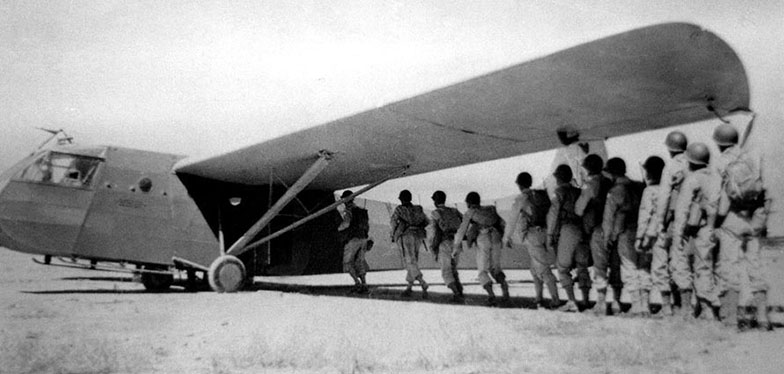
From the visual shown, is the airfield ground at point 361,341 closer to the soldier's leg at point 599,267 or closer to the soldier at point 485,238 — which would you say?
Answer: the soldier's leg at point 599,267

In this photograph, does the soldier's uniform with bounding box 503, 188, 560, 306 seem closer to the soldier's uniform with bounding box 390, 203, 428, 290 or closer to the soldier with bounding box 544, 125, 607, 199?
the soldier with bounding box 544, 125, 607, 199

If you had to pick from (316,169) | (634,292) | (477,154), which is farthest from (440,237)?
(634,292)

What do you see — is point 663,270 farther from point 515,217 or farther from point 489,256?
point 489,256

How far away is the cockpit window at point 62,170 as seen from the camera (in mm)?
8844

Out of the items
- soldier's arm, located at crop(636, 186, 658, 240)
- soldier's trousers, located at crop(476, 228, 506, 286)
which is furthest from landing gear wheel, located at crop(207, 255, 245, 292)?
soldier's arm, located at crop(636, 186, 658, 240)

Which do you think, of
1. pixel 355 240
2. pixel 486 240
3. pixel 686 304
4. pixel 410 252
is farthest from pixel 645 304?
pixel 355 240

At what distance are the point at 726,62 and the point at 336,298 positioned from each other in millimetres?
6570

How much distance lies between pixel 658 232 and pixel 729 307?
38.1 inches

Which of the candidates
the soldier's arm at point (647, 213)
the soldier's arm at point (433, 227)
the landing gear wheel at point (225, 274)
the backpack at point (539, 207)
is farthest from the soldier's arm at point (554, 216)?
the landing gear wheel at point (225, 274)

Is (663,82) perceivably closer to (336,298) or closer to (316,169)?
(316,169)

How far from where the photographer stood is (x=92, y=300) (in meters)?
8.15

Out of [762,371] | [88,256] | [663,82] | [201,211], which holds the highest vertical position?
[663,82]

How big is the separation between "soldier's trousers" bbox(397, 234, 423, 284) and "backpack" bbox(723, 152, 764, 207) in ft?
17.8

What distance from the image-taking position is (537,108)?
6.09m
